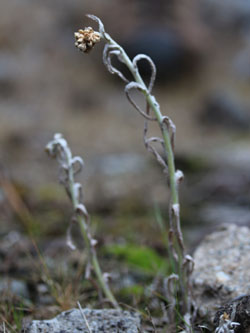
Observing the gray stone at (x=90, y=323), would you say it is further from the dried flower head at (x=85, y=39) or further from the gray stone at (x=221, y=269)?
the dried flower head at (x=85, y=39)

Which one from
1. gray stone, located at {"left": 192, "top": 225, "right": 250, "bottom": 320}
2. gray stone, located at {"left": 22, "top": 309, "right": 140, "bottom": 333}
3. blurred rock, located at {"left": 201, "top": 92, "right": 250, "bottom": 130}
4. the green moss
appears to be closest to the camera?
gray stone, located at {"left": 22, "top": 309, "right": 140, "bottom": 333}

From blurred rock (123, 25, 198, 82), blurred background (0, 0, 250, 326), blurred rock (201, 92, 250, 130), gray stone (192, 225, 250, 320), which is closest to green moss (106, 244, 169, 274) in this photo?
→ blurred background (0, 0, 250, 326)

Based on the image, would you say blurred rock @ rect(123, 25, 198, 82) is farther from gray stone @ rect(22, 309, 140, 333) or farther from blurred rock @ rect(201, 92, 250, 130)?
gray stone @ rect(22, 309, 140, 333)

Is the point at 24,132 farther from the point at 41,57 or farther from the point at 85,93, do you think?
the point at 41,57

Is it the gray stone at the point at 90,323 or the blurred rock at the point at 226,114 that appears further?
the blurred rock at the point at 226,114

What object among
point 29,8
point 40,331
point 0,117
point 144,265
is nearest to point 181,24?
point 29,8

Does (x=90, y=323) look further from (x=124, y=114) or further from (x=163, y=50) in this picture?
(x=163, y=50)

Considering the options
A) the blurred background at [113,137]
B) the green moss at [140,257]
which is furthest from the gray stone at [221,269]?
the green moss at [140,257]
